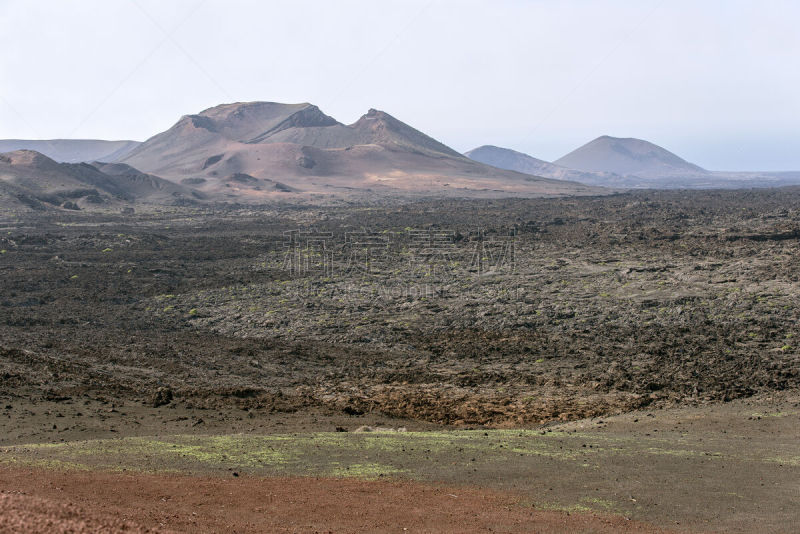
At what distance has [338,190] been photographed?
10606 cm

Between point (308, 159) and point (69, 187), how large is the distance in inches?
2243

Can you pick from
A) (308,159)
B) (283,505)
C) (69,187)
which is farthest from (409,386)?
(308,159)

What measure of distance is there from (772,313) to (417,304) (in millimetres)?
10486

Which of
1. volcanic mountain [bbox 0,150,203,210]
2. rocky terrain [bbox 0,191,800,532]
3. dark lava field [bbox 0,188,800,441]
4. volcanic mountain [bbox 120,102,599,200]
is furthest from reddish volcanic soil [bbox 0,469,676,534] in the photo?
volcanic mountain [bbox 120,102,599,200]

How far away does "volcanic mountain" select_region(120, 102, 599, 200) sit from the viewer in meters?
109

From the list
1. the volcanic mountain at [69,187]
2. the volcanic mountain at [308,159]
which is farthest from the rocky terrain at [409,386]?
the volcanic mountain at [308,159]

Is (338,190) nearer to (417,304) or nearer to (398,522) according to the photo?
(417,304)

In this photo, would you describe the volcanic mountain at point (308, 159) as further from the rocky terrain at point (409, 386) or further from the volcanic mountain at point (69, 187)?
the rocky terrain at point (409, 386)

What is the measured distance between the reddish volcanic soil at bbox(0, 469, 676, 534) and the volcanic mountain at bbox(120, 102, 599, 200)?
289 ft

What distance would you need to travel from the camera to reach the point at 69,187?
7800cm

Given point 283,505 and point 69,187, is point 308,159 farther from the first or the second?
point 283,505

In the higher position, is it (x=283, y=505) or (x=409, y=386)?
(x=283, y=505)

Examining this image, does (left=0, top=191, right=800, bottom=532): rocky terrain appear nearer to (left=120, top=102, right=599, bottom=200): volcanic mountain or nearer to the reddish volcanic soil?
the reddish volcanic soil

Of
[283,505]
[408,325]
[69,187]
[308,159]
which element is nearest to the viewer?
[283,505]
